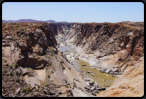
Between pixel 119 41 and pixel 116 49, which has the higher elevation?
pixel 119 41

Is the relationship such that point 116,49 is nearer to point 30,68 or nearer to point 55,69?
point 55,69

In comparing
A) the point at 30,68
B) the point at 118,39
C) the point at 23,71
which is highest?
the point at 118,39

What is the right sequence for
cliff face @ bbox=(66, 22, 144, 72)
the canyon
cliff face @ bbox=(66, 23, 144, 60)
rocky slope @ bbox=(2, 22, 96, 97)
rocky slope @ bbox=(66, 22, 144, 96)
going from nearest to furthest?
1. the canyon
2. rocky slope @ bbox=(2, 22, 96, 97)
3. rocky slope @ bbox=(66, 22, 144, 96)
4. cliff face @ bbox=(66, 22, 144, 72)
5. cliff face @ bbox=(66, 23, 144, 60)

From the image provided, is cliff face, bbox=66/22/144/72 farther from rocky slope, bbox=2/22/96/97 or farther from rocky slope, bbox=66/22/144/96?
rocky slope, bbox=2/22/96/97

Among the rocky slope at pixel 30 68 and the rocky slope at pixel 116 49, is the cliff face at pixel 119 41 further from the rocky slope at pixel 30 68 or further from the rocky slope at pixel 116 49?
the rocky slope at pixel 30 68

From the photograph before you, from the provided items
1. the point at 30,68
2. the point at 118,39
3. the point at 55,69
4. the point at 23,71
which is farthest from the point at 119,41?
the point at 23,71

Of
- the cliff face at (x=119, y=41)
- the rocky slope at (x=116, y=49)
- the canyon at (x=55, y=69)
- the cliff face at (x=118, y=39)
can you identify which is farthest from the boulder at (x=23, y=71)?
the cliff face at (x=118, y=39)

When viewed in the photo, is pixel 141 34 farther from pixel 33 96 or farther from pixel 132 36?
pixel 33 96

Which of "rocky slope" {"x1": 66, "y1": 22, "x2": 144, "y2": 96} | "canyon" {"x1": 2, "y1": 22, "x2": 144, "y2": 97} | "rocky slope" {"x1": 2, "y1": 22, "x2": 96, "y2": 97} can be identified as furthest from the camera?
"rocky slope" {"x1": 66, "y1": 22, "x2": 144, "y2": 96}

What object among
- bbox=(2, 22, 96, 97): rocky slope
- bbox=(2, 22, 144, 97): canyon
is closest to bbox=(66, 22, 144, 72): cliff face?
bbox=(2, 22, 144, 97): canyon
